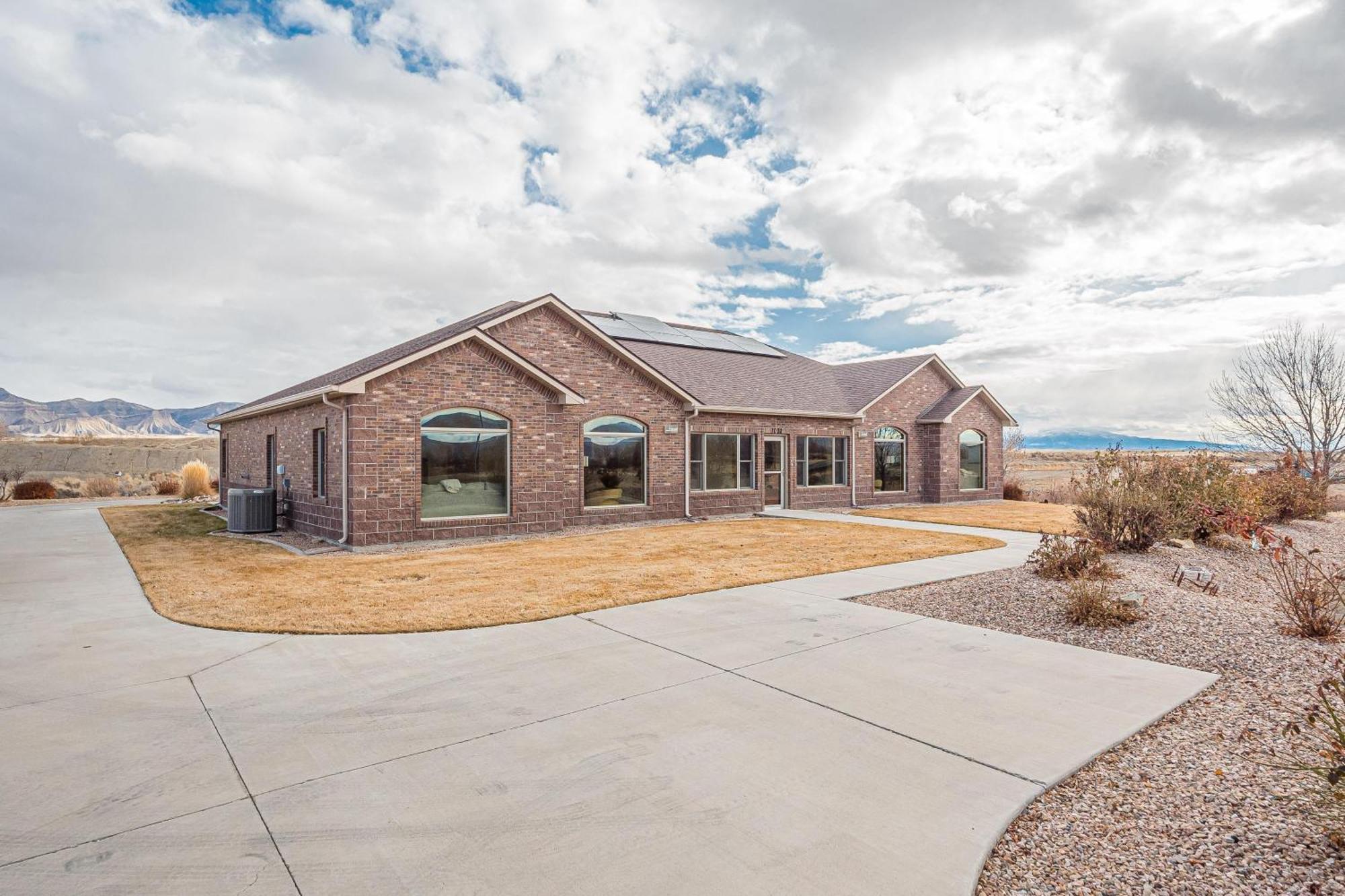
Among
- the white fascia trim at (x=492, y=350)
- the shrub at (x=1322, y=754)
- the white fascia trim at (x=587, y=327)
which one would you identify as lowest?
the shrub at (x=1322, y=754)

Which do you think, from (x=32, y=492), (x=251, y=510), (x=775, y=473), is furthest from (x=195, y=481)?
(x=775, y=473)

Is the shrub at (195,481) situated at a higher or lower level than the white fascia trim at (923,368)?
lower

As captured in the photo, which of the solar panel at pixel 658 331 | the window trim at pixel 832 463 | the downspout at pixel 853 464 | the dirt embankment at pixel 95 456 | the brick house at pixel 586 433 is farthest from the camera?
the dirt embankment at pixel 95 456

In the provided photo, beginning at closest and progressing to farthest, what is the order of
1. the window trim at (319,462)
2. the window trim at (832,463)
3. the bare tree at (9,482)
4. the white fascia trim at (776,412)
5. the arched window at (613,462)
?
1. the window trim at (319,462)
2. the arched window at (613,462)
3. the white fascia trim at (776,412)
4. the window trim at (832,463)
5. the bare tree at (9,482)

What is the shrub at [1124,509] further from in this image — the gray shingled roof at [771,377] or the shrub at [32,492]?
the shrub at [32,492]

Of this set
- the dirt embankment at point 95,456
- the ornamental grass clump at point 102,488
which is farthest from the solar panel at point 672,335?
the dirt embankment at point 95,456

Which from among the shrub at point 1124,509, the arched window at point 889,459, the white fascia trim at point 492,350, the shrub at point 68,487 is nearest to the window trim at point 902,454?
the arched window at point 889,459

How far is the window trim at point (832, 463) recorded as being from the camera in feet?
65.5

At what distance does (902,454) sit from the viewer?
73.7 ft

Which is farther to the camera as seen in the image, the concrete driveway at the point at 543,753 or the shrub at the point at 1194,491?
the shrub at the point at 1194,491

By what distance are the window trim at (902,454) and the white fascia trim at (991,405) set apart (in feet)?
3.04

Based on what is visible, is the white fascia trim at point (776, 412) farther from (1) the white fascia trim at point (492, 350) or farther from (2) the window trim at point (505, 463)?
(2) the window trim at point (505, 463)

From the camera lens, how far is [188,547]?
12.5 meters

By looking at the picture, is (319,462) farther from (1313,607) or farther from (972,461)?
(972,461)
